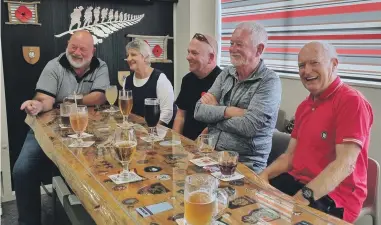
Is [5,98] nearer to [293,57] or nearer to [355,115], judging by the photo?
[293,57]

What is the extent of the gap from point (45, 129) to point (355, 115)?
160cm

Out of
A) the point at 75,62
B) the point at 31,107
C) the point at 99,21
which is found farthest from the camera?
the point at 99,21

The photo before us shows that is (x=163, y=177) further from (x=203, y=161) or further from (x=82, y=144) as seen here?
(x=82, y=144)

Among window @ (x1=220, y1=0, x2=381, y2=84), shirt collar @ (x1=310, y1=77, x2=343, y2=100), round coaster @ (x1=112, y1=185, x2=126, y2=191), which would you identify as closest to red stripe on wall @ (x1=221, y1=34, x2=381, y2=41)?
window @ (x1=220, y1=0, x2=381, y2=84)

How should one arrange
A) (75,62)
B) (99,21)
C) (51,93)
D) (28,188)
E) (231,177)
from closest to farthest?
(231,177) < (28,188) < (51,93) < (75,62) < (99,21)

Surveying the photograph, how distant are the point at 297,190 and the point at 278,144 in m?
0.44

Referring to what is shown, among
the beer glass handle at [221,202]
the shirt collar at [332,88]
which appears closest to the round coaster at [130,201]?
the beer glass handle at [221,202]

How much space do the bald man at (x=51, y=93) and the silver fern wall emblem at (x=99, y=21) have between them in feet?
1.69

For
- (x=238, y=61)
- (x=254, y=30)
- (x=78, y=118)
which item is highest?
(x=254, y=30)

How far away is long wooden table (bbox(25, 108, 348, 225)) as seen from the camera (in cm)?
95

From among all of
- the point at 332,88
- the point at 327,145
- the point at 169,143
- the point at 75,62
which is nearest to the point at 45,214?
the point at 75,62

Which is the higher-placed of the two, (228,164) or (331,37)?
(331,37)

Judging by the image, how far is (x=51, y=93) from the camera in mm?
2729

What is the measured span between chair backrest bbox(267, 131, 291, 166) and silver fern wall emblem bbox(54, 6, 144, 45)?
214 centimetres
